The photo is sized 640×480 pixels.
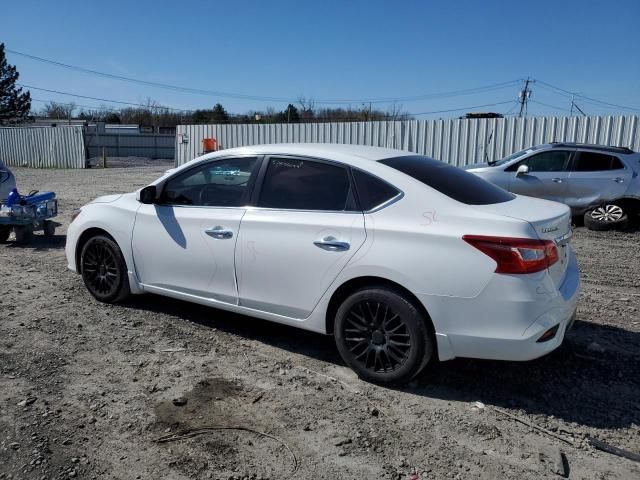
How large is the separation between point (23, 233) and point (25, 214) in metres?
0.38

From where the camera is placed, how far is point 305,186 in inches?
161

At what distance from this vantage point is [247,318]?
16.8 feet

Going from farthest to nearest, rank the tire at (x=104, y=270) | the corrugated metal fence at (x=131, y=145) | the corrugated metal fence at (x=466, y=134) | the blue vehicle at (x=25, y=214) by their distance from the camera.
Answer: the corrugated metal fence at (x=131, y=145), the corrugated metal fence at (x=466, y=134), the blue vehicle at (x=25, y=214), the tire at (x=104, y=270)

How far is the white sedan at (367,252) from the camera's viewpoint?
10.8 feet

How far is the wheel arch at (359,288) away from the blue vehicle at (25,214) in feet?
20.2

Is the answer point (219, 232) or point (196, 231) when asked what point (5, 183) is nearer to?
point (196, 231)

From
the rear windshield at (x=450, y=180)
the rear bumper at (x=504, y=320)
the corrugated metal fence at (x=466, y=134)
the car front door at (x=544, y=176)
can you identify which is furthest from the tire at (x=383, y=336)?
the corrugated metal fence at (x=466, y=134)

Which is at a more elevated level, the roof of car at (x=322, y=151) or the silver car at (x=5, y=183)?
the roof of car at (x=322, y=151)

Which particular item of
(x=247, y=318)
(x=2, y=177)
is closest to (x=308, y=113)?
(x=2, y=177)

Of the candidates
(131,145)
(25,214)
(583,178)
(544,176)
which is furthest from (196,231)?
(131,145)

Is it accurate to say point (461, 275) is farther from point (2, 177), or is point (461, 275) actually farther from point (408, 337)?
point (2, 177)

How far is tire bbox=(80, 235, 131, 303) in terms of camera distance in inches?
202

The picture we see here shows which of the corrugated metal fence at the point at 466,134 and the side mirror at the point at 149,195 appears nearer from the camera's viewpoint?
the side mirror at the point at 149,195

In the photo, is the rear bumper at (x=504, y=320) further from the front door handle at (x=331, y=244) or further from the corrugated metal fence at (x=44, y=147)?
the corrugated metal fence at (x=44, y=147)
